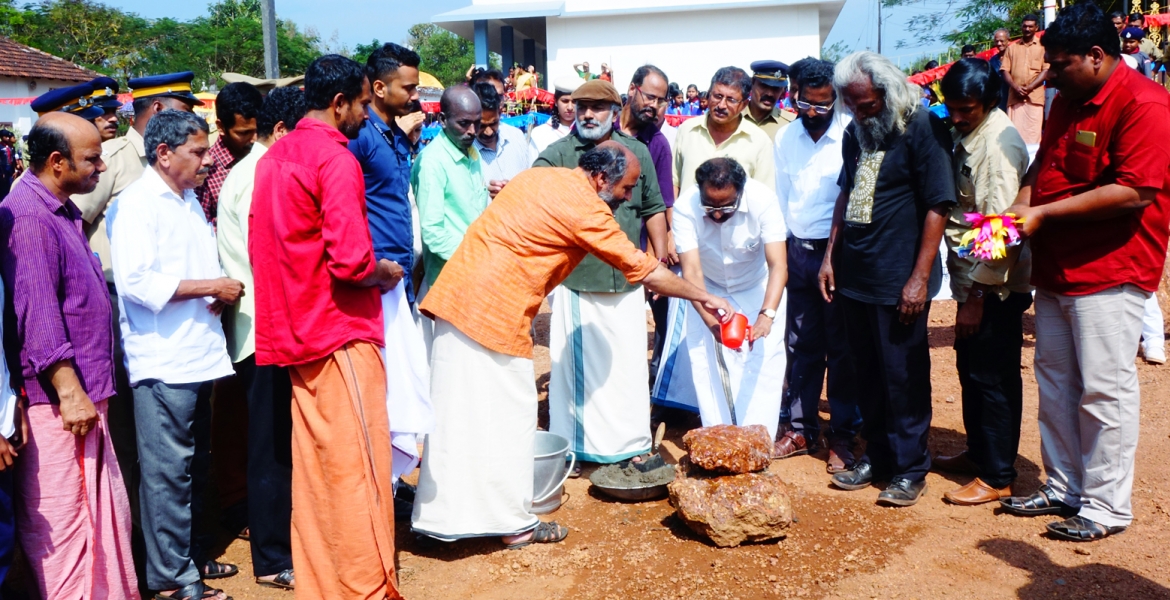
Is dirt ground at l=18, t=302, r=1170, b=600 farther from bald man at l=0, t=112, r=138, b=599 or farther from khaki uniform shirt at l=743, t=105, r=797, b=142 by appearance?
khaki uniform shirt at l=743, t=105, r=797, b=142

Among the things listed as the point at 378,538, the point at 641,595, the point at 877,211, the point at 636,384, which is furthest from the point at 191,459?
the point at 877,211

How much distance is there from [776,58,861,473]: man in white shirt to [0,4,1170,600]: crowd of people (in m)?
0.02

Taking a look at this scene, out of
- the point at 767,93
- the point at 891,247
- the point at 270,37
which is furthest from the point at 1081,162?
the point at 270,37

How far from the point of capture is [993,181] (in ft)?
14.5

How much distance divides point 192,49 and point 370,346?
39.9 metres

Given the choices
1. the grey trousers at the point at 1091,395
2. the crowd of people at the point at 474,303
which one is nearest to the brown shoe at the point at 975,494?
the crowd of people at the point at 474,303

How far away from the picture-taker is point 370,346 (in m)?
3.79

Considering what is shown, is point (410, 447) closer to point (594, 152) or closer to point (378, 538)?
point (378, 538)

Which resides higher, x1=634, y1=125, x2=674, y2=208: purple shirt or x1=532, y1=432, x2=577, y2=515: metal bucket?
x1=634, y1=125, x2=674, y2=208: purple shirt

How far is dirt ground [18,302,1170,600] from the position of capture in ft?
12.9

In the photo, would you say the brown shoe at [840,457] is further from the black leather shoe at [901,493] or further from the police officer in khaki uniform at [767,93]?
the police officer in khaki uniform at [767,93]

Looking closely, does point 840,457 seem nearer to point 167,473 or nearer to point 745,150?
point 745,150

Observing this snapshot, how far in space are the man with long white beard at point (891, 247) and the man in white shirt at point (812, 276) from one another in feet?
0.91

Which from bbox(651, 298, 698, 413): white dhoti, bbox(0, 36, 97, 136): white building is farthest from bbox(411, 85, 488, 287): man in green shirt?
bbox(0, 36, 97, 136): white building
